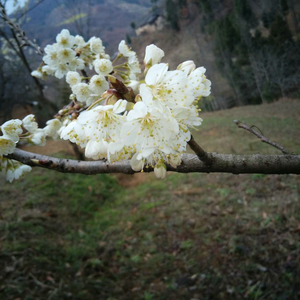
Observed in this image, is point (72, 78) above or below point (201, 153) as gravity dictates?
above

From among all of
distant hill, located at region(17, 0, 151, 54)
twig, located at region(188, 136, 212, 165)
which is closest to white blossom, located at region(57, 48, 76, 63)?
twig, located at region(188, 136, 212, 165)

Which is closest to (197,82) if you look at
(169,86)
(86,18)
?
(169,86)

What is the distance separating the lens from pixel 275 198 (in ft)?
14.0

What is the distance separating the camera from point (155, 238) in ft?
13.4

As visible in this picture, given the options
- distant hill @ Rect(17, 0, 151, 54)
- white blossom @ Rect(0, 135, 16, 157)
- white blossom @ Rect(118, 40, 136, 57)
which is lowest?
white blossom @ Rect(0, 135, 16, 157)

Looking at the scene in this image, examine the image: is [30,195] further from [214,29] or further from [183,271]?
[214,29]

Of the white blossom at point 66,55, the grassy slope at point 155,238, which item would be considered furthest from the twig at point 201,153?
the grassy slope at point 155,238

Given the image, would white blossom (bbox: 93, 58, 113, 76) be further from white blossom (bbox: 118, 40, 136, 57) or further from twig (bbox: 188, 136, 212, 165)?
twig (bbox: 188, 136, 212, 165)

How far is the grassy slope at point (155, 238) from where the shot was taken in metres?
2.98

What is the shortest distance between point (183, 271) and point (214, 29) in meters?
13.3

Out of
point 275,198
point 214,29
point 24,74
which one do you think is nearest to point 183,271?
point 275,198

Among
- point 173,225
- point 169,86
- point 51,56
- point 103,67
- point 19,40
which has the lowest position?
point 173,225

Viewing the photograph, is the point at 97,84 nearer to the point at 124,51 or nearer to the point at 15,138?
the point at 15,138

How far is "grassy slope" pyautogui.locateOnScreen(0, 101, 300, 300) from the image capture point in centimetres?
298
